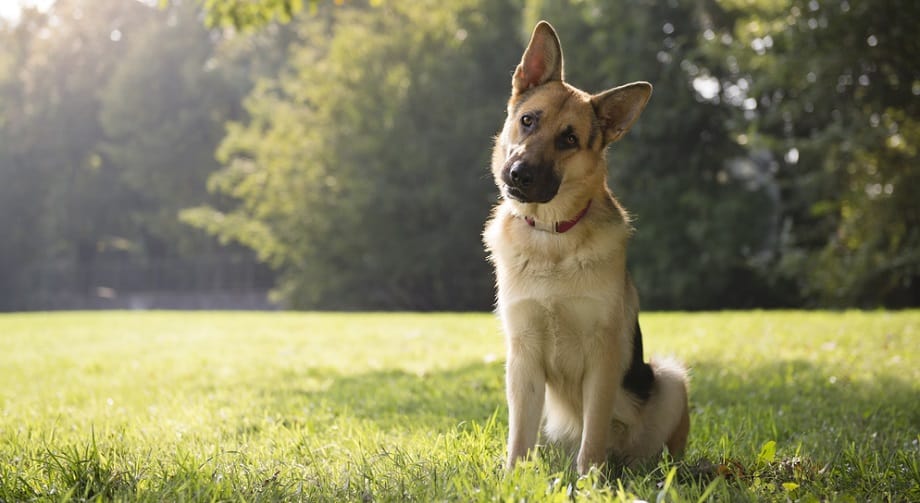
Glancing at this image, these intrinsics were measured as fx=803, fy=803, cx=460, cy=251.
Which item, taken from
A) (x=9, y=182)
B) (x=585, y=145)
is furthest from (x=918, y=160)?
(x=9, y=182)

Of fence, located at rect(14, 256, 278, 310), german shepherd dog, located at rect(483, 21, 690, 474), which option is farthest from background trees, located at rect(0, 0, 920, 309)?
german shepherd dog, located at rect(483, 21, 690, 474)

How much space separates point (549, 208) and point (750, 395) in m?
3.36

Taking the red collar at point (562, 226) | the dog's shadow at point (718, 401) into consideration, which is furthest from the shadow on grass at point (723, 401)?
the red collar at point (562, 226)

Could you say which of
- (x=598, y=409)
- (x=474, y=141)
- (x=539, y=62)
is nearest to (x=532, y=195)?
(x=539, y=62)

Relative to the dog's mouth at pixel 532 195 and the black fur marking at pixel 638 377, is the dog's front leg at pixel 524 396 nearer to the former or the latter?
the black fur marking at pixel 638 377

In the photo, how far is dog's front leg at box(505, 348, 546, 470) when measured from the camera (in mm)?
3654

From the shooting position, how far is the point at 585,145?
152 inches

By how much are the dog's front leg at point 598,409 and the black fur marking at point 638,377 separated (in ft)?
1.04

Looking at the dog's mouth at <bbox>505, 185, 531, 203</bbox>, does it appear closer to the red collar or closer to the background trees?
the red collar

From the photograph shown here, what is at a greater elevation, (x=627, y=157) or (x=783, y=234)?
(x=627, y=157)

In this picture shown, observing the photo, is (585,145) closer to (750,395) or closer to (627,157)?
(750,395)

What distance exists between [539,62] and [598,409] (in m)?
1.77

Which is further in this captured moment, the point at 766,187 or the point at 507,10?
the point at 507,10

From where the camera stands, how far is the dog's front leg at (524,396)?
144 inches
